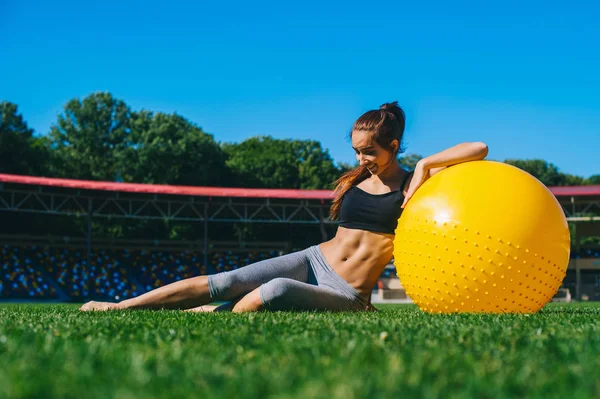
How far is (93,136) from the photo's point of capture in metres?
48.8

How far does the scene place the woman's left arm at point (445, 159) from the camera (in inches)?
196

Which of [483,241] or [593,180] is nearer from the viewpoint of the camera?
[483,241]

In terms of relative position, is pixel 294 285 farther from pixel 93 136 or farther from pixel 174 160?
pixel 93 136

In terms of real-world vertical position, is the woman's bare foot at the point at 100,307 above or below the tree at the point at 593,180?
below

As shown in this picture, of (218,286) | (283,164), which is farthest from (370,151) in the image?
(283,164)

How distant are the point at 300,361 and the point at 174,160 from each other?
4462 cm

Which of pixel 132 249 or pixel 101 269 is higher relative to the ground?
pixel 132 249

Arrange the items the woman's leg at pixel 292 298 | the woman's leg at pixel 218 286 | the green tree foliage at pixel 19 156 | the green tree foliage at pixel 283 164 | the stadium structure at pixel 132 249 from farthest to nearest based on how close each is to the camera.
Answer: the green tree foliage at pixel 283 164
the green tree foliage at pixel 19 156
the stadium structure at pixel 132 249
the woman's leg at pixel 218 286
the woman's leg at pixel 292 298

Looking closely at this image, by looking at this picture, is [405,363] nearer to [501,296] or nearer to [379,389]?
[379,389]

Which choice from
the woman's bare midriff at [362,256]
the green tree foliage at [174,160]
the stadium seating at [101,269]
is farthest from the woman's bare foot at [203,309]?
the green tree foliage at [174,160]

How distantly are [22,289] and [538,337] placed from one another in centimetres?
2517

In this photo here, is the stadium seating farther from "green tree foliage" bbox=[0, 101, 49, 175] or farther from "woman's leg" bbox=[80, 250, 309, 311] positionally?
"woman's leg" bbox=[80, 250, 309, 311]

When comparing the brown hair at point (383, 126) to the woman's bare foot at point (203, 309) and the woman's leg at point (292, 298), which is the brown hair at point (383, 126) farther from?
the woman's bare foot at point (203, 309)

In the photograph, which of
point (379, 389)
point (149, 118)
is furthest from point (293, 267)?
point (149, 118)
